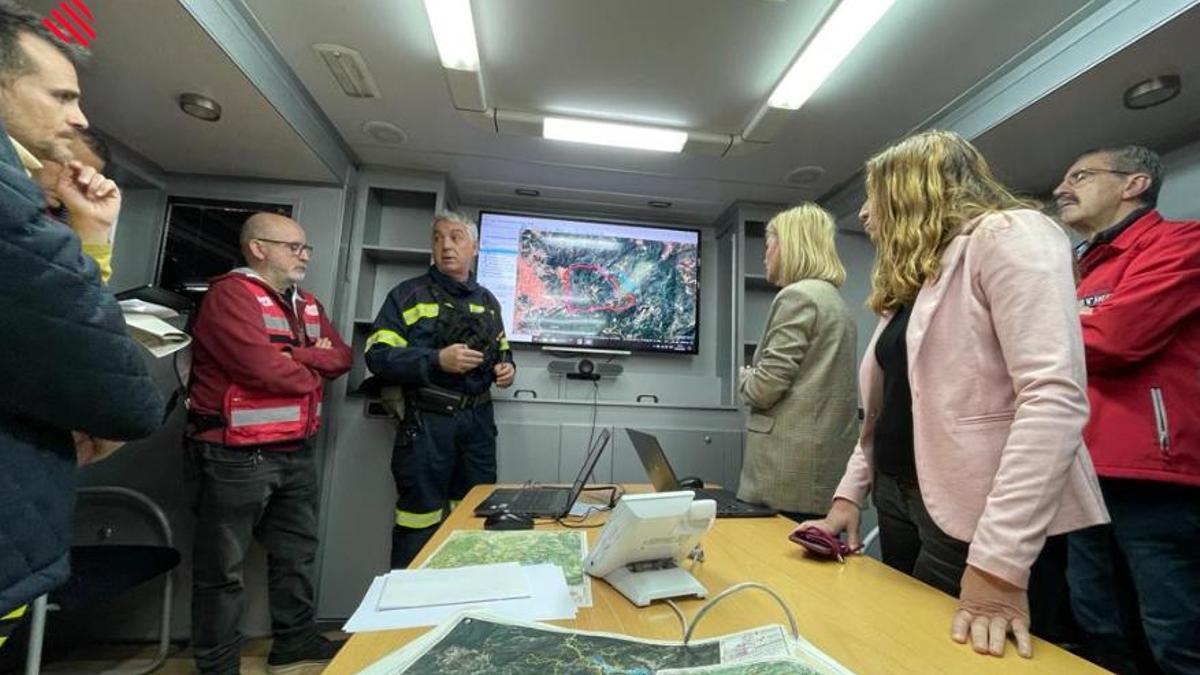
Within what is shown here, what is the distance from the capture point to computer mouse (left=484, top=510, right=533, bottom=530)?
1097 mm

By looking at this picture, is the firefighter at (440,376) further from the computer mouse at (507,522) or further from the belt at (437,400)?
the computer mouse at (507,522)

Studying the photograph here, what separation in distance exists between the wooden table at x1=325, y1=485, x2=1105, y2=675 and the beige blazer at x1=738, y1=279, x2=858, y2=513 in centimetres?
51

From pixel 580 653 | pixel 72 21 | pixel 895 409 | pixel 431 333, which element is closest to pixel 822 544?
pixel 895 409

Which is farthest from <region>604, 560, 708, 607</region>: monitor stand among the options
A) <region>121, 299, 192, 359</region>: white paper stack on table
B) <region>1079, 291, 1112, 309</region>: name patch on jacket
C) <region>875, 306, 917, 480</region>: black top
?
<region>1079, 291, 1112, 309</region>: name patch on jacket

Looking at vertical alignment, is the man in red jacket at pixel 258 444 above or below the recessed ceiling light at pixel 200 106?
below

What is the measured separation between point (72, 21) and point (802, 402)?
8.20 ft

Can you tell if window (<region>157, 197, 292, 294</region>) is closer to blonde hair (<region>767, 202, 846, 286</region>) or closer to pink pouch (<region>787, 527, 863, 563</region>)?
blonde hair (<region>767, 202, 846, 286</region>)

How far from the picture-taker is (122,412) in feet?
2.42

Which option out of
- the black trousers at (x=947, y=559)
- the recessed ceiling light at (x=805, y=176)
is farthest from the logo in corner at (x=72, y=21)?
the recessed ceiling light at (x=805, y=176)

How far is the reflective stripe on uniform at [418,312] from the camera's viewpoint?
2.26 m

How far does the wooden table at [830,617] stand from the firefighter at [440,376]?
123 cm

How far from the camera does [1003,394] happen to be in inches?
29.9

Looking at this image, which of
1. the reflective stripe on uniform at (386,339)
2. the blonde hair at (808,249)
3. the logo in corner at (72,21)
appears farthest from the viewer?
the reflective stripe on uniform at (386,339)

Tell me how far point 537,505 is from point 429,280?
1461 millimetres
